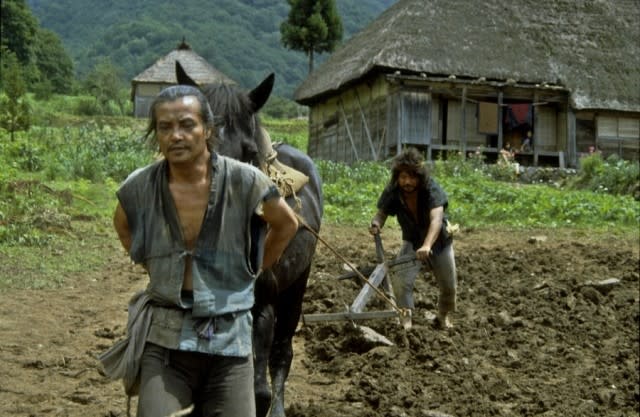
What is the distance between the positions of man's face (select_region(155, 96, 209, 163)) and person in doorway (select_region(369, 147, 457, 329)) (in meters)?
3.81

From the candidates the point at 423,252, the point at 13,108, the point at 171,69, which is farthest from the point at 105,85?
the point at 423,252

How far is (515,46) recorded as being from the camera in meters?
26.6

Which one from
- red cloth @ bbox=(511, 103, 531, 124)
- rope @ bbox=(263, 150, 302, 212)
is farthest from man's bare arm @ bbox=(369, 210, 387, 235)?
red cloth @ bbox=(511, 103, 531, 124)

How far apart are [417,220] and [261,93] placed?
10.2ft

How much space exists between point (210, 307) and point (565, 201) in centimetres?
1399

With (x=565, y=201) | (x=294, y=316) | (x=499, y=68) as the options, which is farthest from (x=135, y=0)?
(x=294, y=316)

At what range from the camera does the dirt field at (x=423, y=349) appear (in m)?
5.98

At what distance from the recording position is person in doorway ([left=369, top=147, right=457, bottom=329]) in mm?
7086

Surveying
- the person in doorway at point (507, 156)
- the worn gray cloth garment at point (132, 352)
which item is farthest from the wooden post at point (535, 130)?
the worn gray cloth garment at point (132, 352)

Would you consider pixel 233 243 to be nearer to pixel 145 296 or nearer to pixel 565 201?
pixel 145 296

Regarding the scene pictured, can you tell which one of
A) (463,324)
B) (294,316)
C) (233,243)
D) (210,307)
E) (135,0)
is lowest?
(463,324)

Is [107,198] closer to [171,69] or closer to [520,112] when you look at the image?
[520,112]

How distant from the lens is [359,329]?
7605 mm

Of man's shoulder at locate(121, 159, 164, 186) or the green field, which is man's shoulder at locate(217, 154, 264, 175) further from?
the green field
